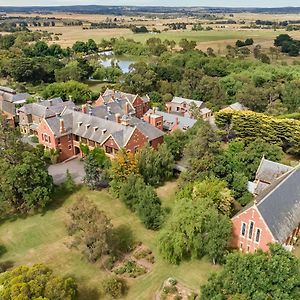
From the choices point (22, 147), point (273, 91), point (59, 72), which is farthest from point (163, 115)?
point (59, 72)

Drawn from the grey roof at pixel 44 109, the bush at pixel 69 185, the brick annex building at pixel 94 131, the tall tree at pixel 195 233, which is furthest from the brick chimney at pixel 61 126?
the tall tree at pixel 195 233

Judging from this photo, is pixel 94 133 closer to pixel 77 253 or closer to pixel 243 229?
pixel 77 253

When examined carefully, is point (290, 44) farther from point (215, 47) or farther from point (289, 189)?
point (289, 189)

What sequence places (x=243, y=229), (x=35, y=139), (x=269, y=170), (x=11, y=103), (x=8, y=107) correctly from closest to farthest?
(x=243, y=229) → (x=269, y=170) → (x=35, y=139) → (x=11, y=103) → (x=8, y=107)

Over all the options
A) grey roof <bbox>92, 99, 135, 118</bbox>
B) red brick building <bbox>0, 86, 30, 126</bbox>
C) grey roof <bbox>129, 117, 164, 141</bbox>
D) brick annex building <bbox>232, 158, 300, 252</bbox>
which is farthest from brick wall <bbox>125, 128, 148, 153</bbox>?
red brick building <bbox>0, 86, 30, 126</bbox>

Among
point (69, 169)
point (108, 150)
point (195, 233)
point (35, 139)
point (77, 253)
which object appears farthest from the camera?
point (35, 139)

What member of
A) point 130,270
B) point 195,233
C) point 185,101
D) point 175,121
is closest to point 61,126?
point 175,121

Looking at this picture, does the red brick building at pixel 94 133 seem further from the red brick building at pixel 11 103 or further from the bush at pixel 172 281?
the bush at pixel 172 281
